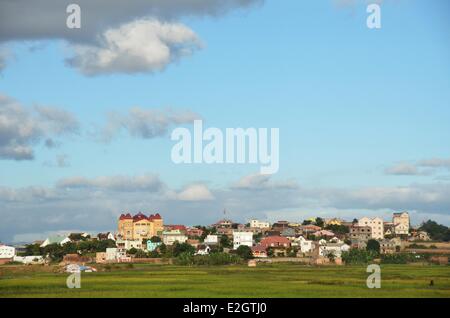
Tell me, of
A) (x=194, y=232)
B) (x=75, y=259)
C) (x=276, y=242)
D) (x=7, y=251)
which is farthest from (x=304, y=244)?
(x=7, y=251)

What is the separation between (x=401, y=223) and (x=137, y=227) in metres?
36.9

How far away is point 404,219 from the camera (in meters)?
118

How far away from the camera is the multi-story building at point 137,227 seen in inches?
3946

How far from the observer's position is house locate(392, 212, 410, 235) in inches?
4210

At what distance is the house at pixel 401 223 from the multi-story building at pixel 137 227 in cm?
3038

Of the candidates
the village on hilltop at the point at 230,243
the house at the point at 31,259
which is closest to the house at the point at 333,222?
the village on hilltop at the point at 230,243

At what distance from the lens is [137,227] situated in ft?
333

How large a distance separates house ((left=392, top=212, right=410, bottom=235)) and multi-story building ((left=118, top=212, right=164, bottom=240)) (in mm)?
30379

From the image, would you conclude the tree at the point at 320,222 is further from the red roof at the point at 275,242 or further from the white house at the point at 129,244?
the white house at the point at 129,244

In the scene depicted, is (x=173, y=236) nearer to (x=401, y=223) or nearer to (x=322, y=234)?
(x=322, y=234)

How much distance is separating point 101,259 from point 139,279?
2657 cm

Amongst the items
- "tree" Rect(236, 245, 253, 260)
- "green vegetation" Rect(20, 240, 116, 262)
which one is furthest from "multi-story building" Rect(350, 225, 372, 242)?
"green vegetation" Rect(20, 240, 116, 262)

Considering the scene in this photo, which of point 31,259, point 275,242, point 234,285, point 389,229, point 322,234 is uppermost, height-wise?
point 389,229
